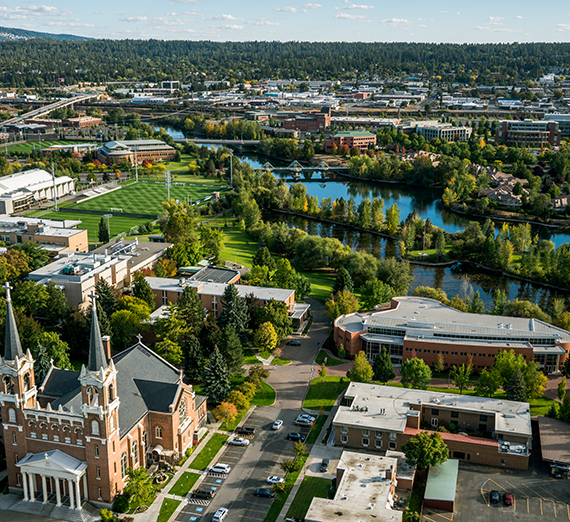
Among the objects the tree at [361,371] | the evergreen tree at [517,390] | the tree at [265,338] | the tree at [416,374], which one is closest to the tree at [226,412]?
the tree at [361,371]

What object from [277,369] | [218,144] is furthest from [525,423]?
[218,144]

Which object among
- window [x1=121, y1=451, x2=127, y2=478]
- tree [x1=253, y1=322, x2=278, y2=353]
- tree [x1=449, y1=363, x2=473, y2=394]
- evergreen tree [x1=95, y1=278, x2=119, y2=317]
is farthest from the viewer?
evergreen tree [x1=95, y1=278, x2=119, y2=317]

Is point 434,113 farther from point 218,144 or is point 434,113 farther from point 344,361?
point 344,361

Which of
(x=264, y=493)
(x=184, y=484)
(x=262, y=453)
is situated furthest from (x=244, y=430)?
(x=264, y=493)

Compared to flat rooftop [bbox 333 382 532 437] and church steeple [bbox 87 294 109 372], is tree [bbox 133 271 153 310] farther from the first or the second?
church steeple [bbox 87 294 109 372]

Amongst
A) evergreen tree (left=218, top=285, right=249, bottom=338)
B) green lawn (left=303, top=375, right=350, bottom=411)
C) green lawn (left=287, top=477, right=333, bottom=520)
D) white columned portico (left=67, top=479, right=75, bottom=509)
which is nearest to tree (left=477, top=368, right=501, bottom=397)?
green lawn (left=303, top=375, right=350, bottom=411)

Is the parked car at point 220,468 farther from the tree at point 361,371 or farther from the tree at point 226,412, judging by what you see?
the tree at point 361,371
